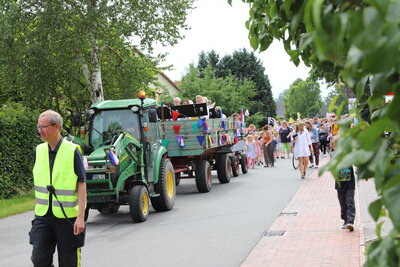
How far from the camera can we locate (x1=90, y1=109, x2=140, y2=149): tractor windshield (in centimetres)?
1112

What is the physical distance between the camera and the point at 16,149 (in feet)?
52.1

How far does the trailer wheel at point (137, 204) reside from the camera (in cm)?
1020

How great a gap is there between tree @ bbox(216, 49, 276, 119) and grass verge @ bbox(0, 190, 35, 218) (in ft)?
155

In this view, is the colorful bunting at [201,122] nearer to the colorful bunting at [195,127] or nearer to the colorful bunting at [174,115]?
the colorful bunting at [195,127]

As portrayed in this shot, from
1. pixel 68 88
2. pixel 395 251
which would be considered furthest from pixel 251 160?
pixel 395 251

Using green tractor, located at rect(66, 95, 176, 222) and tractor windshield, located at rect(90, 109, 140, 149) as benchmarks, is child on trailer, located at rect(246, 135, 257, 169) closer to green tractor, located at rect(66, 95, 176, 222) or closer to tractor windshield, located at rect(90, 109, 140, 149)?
green tractor, located at rect(66, 95, 176, 222)

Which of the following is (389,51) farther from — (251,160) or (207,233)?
(251,160)

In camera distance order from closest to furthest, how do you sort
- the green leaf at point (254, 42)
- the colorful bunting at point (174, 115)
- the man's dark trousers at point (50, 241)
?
the green leaf at point (254, 42)
the man's dark trousers at point (50, 241)
the colorful bunting at point (174, 115)

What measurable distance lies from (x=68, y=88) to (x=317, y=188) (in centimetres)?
1182

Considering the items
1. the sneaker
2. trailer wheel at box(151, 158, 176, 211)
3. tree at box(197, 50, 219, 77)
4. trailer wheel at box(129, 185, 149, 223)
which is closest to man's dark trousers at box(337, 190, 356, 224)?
the sneaker

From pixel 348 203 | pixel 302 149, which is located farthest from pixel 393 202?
pixel 302 149

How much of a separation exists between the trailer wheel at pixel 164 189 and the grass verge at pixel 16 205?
3.67 meters

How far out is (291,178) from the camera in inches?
694

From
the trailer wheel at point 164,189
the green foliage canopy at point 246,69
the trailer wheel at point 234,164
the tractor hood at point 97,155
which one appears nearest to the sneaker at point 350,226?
the trailer wheel at point 164,189
